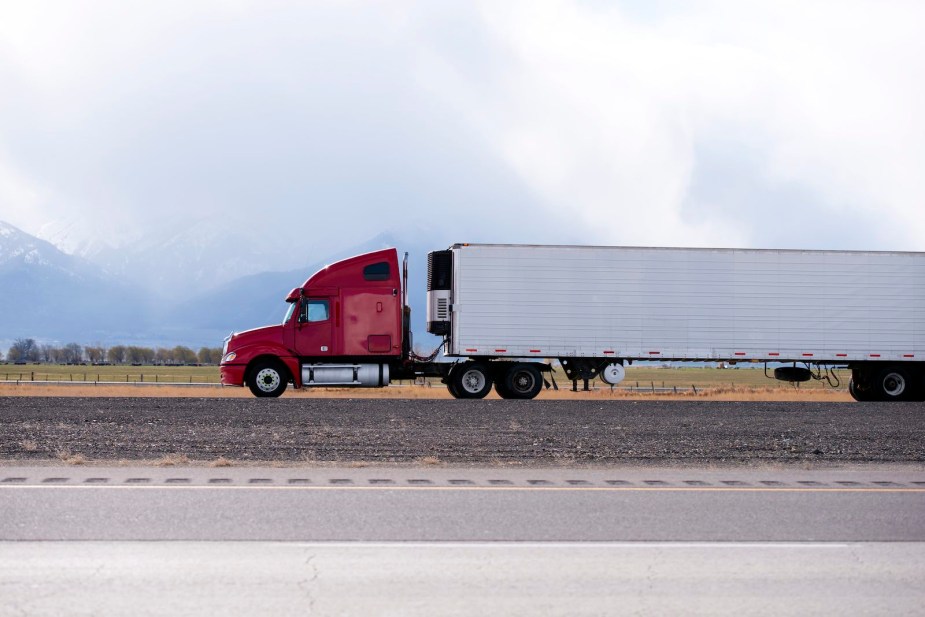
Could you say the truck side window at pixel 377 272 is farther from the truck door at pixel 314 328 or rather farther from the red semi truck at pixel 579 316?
the truck door at pixel 314 328

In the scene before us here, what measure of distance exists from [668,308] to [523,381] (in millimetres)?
4654

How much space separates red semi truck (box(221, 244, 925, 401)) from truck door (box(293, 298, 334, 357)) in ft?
0.11

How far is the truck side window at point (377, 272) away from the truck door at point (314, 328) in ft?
4.04

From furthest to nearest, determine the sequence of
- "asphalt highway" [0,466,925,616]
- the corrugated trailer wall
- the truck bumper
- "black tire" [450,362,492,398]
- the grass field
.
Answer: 1. the grass field
2. "black tire" [450,362,492,398]
3. the corrugated trailer wall
4. the truck bumper
5. "asphalt highway" [0,466,925,616]

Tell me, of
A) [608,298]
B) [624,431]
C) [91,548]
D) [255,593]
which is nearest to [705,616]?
[255,593]

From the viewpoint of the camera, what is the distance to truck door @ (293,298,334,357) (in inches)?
1142

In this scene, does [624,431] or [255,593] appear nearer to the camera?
[255,593]

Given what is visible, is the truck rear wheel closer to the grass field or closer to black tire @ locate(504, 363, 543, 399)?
black tire @ locate(504, 363, 543, 399)

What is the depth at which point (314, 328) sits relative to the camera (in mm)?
29000

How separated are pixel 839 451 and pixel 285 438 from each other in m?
8.64

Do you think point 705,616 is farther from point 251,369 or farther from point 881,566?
point 251,369


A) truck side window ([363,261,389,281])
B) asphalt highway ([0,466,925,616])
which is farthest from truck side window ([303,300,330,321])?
asphalt highway ([0,466,925,616])

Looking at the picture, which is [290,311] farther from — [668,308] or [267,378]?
[668,308]

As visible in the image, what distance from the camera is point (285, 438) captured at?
664 inches
